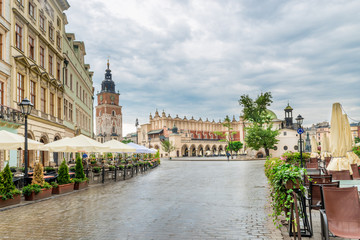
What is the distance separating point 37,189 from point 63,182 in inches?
79.2

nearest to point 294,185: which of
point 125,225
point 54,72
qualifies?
point 125,225

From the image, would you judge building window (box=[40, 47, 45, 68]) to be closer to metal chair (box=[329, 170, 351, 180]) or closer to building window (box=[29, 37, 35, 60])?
building window (box=[29, 37, 35, 60])

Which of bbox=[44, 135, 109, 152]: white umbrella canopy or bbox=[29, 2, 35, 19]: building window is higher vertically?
bbox=[29, 2, 35, 19]: building window

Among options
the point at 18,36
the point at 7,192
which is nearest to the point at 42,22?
Result: the point at 18,36

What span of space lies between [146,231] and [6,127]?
13772mm

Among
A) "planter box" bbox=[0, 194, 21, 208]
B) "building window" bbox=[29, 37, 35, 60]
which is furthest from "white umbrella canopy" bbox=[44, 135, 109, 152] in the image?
"building window" bbox=[29, 37, 35, 60]

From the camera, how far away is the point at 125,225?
6945 mm

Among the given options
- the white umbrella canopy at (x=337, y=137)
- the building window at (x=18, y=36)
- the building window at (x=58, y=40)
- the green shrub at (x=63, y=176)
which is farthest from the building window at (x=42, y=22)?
the white umbrella canopy at (x=337, y=137)

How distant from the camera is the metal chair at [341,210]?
14.6ft

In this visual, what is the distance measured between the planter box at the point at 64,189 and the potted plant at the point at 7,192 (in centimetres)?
237

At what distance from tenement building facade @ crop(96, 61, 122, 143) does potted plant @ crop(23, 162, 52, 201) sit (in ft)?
289

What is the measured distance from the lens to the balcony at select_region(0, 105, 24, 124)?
636 inches

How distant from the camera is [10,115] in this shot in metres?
16.8

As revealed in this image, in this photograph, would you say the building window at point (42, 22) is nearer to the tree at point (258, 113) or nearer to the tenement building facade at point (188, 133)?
the tree at point (258, 113)
